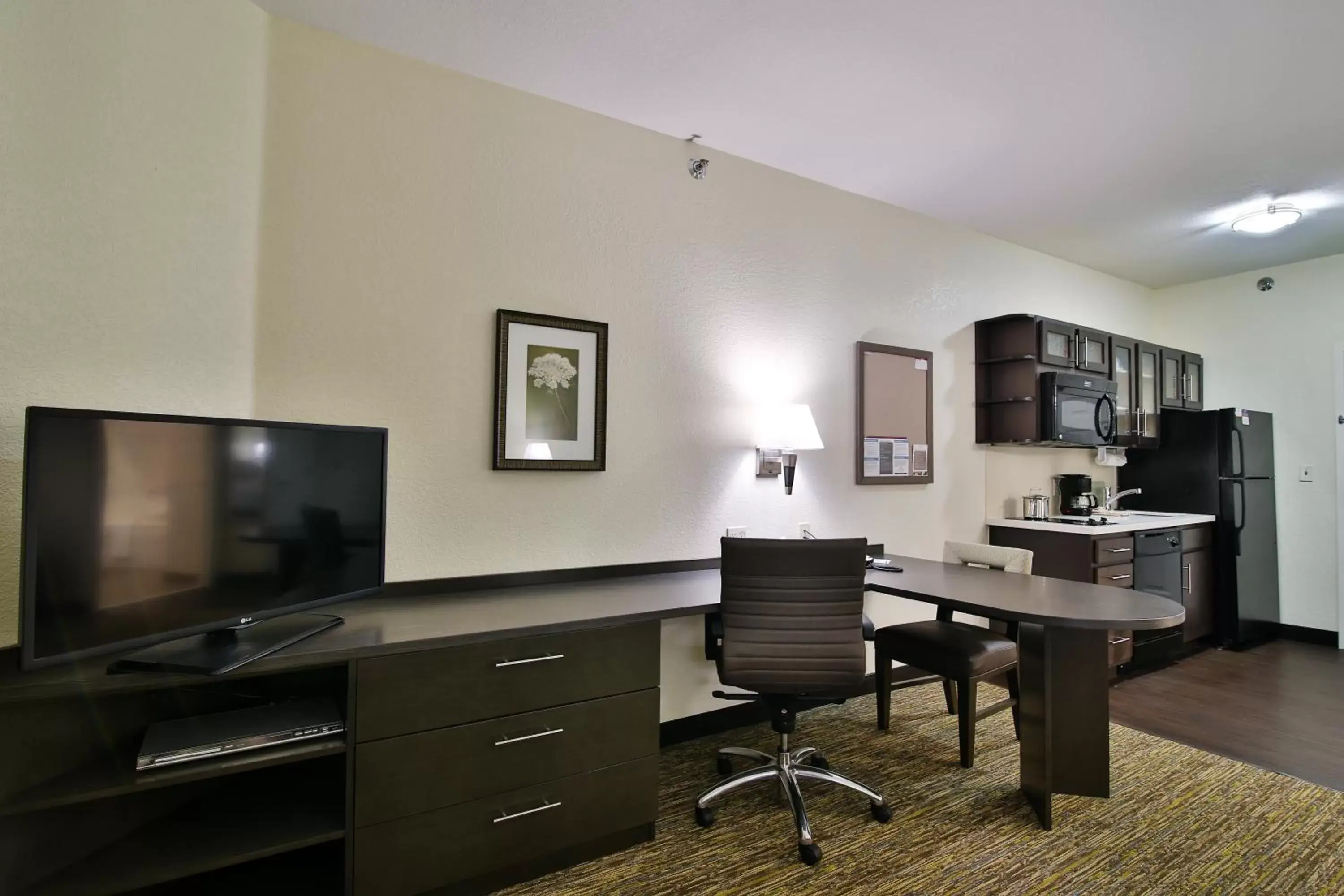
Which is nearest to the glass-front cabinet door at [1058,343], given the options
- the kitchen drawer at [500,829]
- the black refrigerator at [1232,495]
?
the black refrigerator at [1232,495]

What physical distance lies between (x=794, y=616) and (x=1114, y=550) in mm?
2667

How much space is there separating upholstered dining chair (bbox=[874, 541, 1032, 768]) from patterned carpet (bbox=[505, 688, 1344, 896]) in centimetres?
18

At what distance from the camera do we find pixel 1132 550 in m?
3.87

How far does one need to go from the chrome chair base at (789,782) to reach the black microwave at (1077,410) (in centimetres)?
248

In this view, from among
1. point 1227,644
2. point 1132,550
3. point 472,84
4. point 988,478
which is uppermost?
point 472,84

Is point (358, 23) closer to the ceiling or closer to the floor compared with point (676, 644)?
closer to the ceiling

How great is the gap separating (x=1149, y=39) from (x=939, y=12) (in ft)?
2.52

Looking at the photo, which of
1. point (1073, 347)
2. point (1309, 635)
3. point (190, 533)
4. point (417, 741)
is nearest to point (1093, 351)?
point (1073, 347)

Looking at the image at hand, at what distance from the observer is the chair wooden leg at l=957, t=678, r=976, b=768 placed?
8.49 feet

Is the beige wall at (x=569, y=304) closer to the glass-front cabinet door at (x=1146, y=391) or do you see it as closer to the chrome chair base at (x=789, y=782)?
the chrome chair base at (x=789, y=782)

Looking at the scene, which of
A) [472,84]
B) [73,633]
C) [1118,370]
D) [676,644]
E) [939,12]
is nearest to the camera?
[73,633]

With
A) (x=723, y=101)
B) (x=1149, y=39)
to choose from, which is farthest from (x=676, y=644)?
(x=1149, y=39)

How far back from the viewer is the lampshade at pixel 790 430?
3.00 m

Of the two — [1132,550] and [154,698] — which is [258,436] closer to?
[154,698]
